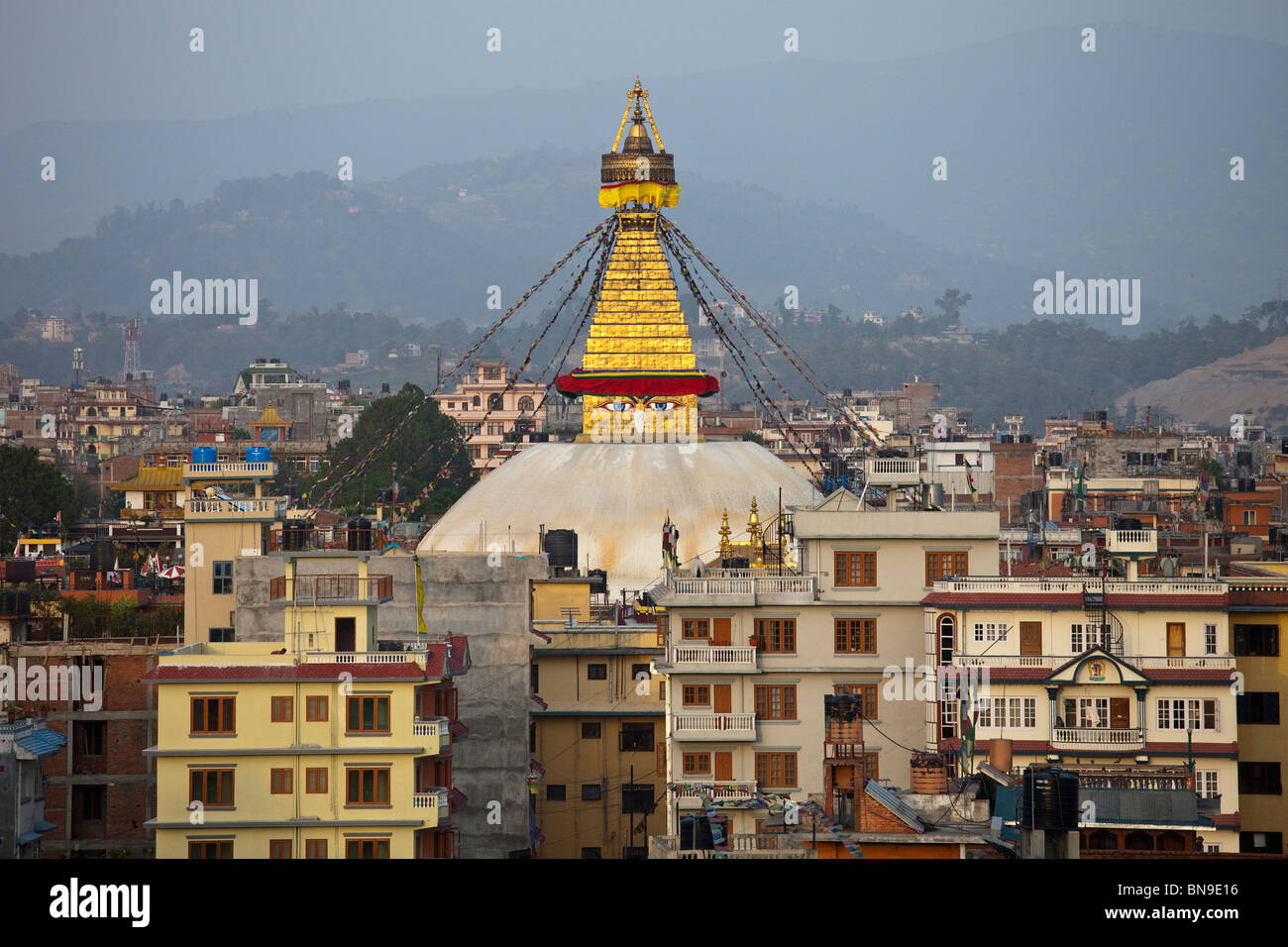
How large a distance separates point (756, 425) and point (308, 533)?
141006 millimetres

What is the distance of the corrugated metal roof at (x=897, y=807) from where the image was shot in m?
30.6

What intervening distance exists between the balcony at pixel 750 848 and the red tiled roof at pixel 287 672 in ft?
21.2

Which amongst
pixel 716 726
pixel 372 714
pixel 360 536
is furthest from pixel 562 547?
pixel 372 714

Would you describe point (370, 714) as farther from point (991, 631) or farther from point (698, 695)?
point (991, 631)

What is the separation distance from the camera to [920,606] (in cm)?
4222

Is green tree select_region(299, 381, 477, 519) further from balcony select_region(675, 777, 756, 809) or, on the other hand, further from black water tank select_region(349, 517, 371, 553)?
balcony select_region(675, 777, 756, 809)

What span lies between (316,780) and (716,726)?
8191 millimetres

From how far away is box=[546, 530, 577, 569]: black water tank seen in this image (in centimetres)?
6731

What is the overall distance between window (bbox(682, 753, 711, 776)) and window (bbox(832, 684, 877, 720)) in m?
2.55

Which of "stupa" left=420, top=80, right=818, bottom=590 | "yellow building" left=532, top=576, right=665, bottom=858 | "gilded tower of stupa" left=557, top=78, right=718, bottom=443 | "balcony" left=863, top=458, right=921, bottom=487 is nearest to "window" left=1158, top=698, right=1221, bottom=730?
"balcony" left=863, top=458, right=921, bottom=487

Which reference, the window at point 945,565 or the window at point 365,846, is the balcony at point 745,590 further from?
the window at point 365,846

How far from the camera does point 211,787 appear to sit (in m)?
35.8
